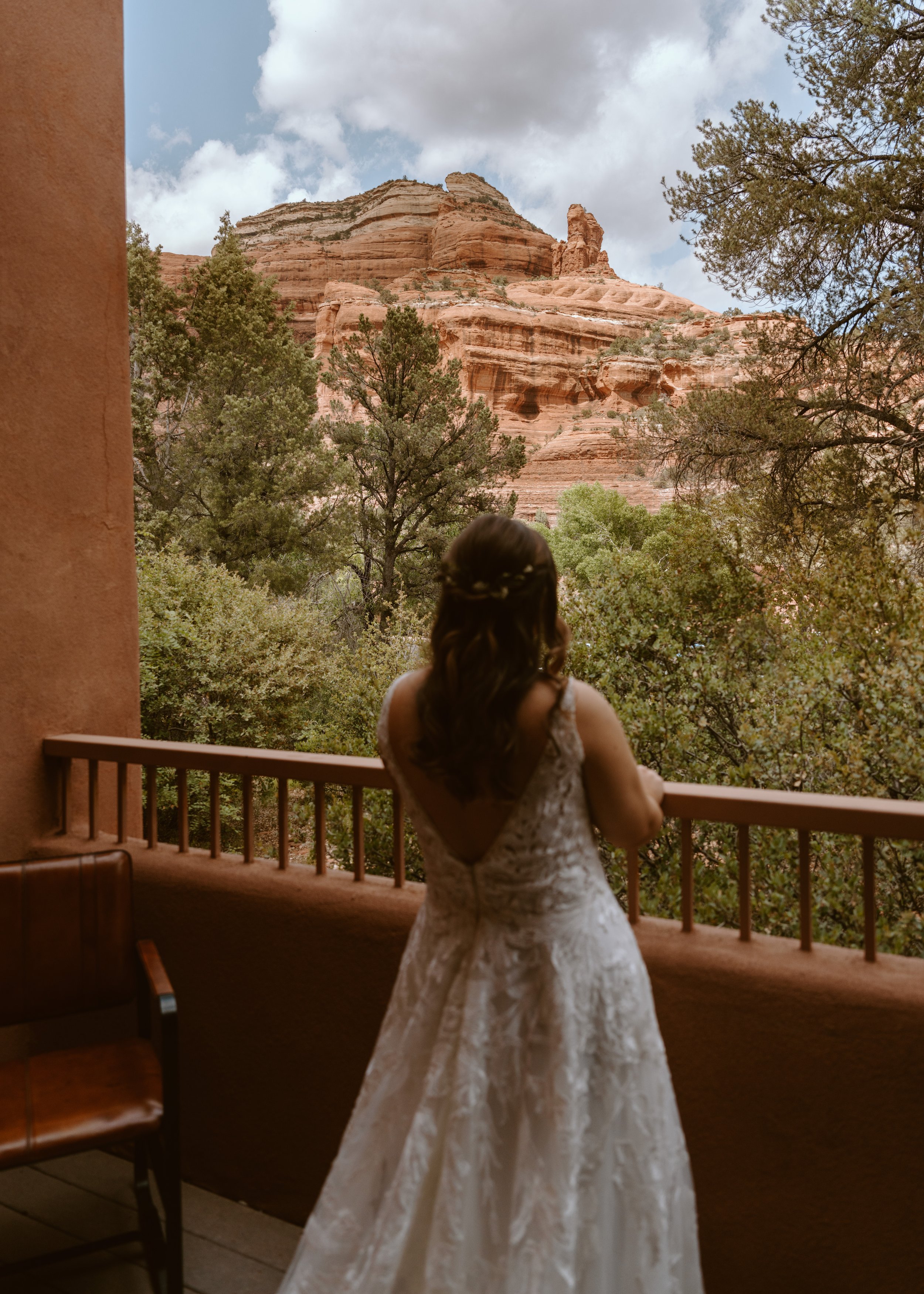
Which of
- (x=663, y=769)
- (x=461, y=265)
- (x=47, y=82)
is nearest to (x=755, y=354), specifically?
(x=663, y=769)

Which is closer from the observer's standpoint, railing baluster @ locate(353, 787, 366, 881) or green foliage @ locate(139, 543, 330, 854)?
railing baluster @ locate(353, 787, 366, 881)

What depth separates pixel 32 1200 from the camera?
6.43 ft

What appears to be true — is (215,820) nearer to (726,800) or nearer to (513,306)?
(726,800)

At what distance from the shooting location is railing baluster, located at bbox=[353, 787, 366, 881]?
1.81 meters

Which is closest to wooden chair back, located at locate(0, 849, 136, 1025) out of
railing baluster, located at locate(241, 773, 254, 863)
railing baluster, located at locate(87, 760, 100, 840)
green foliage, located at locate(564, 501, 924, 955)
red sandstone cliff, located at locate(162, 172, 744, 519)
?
railing baluster, located at locate(241, 773, 254, 863)

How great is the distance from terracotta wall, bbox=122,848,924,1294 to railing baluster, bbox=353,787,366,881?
Result: 0.10 feet

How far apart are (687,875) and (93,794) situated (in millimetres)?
1566

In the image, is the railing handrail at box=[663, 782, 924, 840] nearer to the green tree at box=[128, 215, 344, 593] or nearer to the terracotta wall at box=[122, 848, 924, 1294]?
the terracotta wall at box=[122, 848, 924, 1294]

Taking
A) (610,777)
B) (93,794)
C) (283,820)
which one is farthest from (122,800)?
(610,777)

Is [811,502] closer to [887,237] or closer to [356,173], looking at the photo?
[887,237]

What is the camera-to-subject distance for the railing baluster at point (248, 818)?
197 centimetres

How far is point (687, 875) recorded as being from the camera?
1.58m

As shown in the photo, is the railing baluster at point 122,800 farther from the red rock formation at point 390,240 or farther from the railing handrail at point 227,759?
the red rock formation at point 390,240

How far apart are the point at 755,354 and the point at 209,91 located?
76192mm
